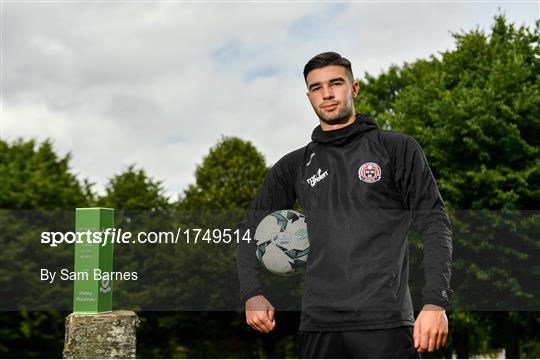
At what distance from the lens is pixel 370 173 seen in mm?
5090

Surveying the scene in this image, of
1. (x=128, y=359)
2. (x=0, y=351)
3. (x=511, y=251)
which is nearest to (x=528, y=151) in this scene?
(x=511, y=251)

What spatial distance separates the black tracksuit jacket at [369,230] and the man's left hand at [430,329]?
0.16m

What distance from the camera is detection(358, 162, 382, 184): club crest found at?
16.6 feet

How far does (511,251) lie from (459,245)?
1.61 m

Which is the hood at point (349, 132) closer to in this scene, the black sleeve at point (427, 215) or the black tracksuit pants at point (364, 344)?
the black sleeve at point (427, 215)

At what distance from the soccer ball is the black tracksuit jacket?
1.19ft

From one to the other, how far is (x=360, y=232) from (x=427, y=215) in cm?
49

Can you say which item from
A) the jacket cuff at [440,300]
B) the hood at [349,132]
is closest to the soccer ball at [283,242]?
the hood at [349,132]

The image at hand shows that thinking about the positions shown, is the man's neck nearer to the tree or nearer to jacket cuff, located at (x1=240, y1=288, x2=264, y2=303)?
jacket cuff, located at (x1=240, y1=288, x2=264, y2=303)

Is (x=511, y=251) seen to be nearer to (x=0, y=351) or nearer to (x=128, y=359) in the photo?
(x=128, y=359)

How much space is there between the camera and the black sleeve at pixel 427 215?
4852 millimetres

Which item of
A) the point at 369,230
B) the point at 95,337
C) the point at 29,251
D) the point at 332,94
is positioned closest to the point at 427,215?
the point at 369,230

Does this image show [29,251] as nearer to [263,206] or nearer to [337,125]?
[263,206]

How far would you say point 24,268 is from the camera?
29.8m
